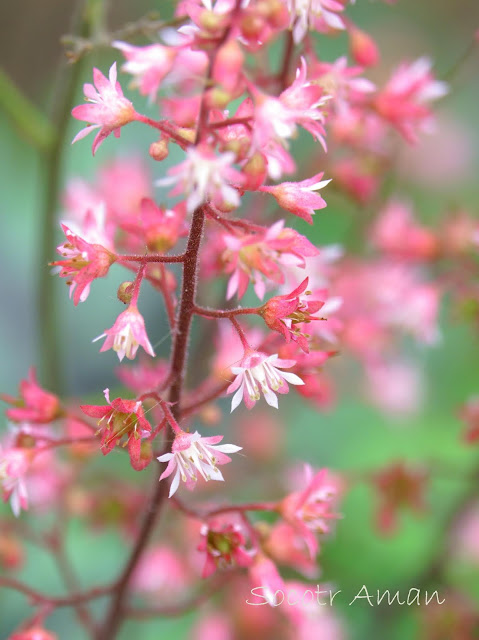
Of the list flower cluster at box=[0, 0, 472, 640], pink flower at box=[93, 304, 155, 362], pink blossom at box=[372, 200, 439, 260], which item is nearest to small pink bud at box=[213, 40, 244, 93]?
flower cluster at box=[0, 0, 472, 640]

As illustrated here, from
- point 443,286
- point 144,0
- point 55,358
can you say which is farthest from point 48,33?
point 443,286

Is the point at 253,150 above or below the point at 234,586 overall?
above

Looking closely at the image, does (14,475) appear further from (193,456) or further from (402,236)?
(402,236)

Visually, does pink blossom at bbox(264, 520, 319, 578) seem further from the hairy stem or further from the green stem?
the green stem

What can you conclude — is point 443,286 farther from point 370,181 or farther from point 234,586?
point 234,586

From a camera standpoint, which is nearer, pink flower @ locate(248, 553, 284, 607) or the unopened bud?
the unopened bud
